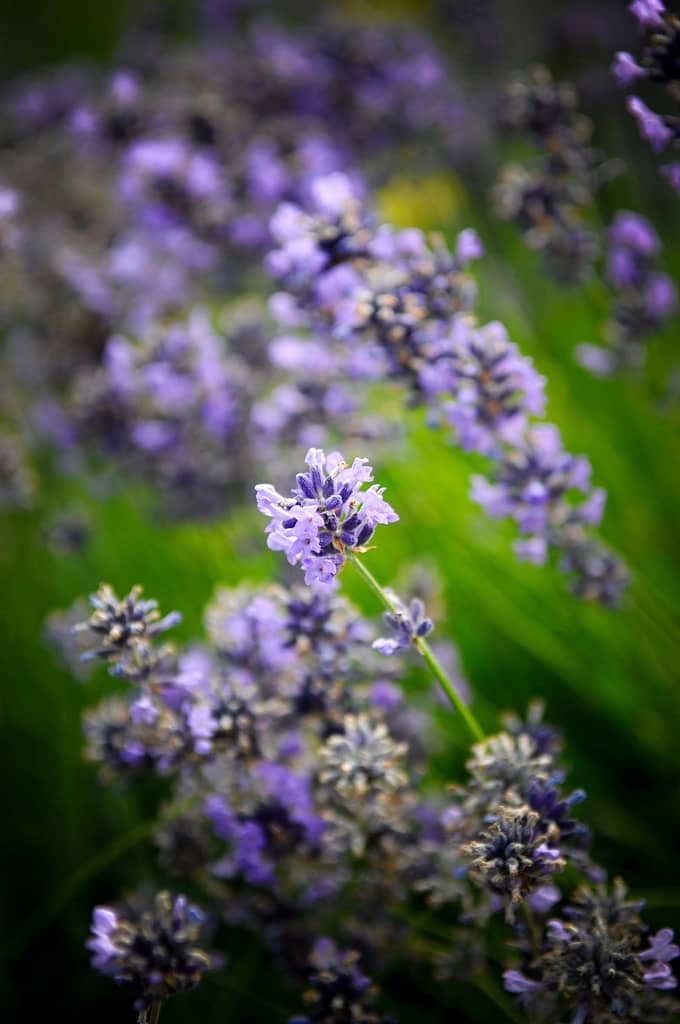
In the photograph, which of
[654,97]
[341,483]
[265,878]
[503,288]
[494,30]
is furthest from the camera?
[503,288]

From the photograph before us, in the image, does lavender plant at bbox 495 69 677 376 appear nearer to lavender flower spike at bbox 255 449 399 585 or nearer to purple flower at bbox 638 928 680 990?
lavender flower spike at bbox 255 449 399 585

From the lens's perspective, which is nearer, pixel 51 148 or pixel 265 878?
pixel 265 878

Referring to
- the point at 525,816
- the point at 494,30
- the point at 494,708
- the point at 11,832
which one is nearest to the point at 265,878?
the point at 525,816

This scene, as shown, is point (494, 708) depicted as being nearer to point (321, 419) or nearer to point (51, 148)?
point (321, 419)

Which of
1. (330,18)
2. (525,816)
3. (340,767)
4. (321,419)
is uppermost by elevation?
(330,18)

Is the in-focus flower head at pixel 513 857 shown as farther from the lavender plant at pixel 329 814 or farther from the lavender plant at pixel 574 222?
the lavender plant at pixel 574 222

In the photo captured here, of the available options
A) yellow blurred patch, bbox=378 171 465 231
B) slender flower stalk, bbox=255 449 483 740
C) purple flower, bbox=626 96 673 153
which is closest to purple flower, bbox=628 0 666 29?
purple flower, bbox=626 96 673 153
